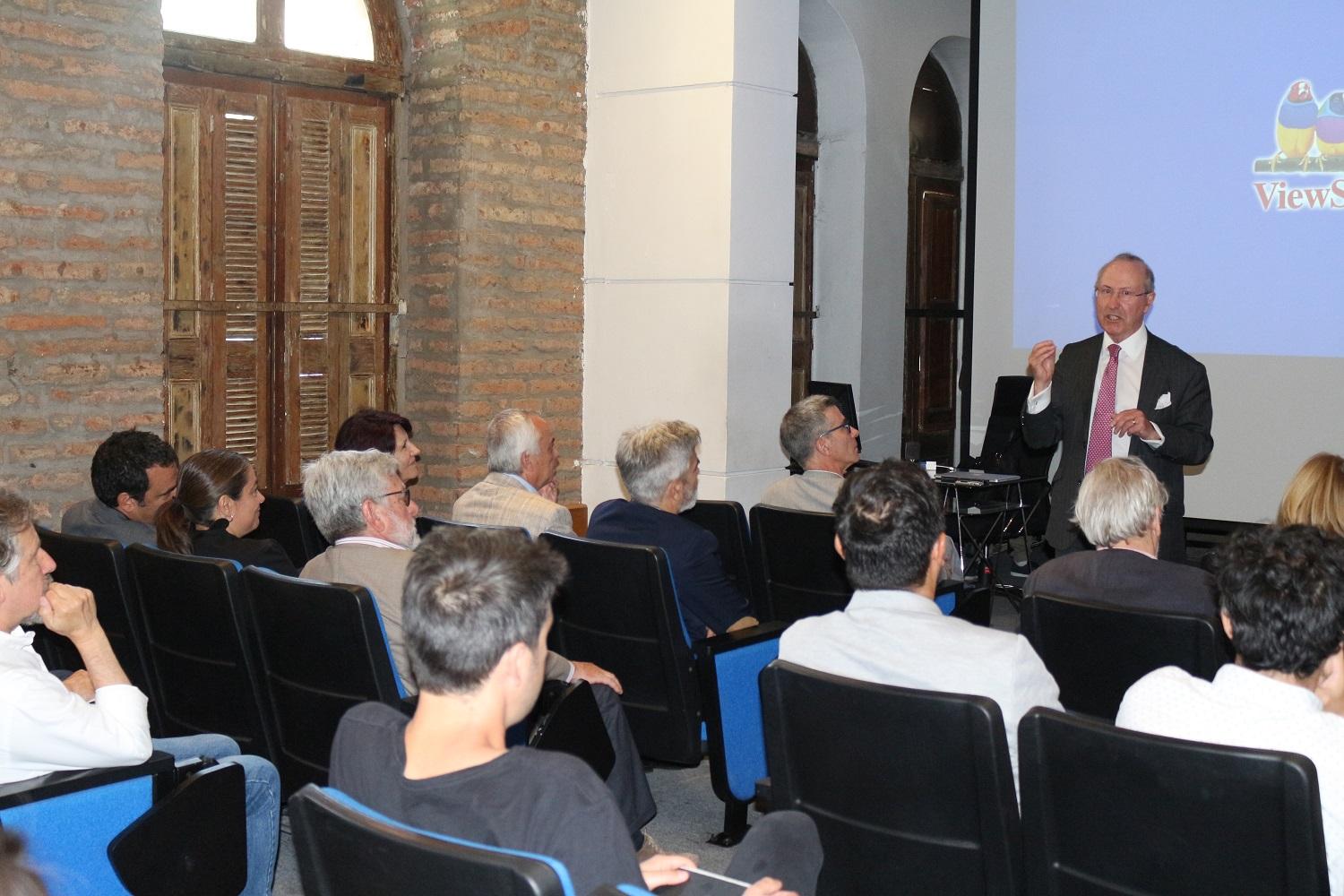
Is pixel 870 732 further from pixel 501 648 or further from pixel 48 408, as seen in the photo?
pixel 48 408

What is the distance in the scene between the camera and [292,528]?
4.57 metres

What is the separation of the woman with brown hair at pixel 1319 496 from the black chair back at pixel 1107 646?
585 mm

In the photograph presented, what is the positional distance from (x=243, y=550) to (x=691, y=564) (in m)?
1.19

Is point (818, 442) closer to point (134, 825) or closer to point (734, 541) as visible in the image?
point (734, 541)

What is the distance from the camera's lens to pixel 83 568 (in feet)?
11.7

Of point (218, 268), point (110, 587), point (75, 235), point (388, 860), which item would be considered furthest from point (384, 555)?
point (218, 268)

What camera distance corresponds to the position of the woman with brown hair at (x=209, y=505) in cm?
366

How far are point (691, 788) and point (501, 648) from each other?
8.32 ft

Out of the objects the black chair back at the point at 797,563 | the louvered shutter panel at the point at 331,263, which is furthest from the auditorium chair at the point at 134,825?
the louvered shutter panel at the point at 331,263

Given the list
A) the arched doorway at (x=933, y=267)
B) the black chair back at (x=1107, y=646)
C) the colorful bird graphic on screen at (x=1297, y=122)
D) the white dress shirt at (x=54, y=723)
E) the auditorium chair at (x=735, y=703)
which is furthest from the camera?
the arched doorway at (x=933, y=267)

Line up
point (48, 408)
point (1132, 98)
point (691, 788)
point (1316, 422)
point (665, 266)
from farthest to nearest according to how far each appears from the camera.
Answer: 1. point (665, 266)
2. point (1132, 98)
3. point (1316, 422)
4. point (48, 408)
5. point (691, 788)

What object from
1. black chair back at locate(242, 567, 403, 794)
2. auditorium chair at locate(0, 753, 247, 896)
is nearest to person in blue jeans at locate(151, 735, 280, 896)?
black chair back at locate(242, 567, 403, 794)

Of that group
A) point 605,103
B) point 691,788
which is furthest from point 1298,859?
point 605,103

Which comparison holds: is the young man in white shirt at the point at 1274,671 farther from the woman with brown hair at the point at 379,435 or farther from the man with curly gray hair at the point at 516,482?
the woman with brown hair at the point at 379,435
